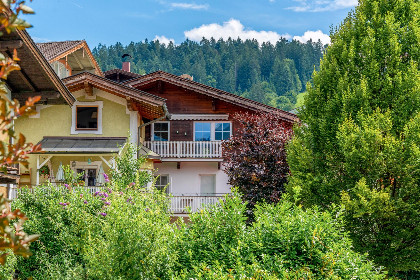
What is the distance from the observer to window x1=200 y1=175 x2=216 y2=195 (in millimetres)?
28344

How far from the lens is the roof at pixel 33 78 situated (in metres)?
13.4

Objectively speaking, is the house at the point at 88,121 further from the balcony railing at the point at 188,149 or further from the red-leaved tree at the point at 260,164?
the red-leaved tree at the point at 260,164

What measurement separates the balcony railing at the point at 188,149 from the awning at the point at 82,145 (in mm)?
4298

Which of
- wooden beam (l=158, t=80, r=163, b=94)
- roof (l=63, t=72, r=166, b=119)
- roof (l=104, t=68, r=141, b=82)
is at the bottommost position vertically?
roof (l=63, t=72, r=166, b=119)

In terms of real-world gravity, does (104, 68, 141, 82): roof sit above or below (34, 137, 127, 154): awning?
above

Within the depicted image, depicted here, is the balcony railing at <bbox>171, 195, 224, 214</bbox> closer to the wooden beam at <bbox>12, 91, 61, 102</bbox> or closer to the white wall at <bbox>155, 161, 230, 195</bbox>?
the white wall at <bbox>155, 161, 230, 195</bbox>

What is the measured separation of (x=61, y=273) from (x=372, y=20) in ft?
34.8

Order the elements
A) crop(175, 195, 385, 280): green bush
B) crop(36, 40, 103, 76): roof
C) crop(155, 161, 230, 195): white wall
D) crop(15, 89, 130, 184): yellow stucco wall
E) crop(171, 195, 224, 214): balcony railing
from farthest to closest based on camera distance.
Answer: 1. crop(155, 161, 230, 195): white wall
2. crop(171, 195, 224, 214): balcony railing
3. crop(36, 40, 103, 76): roof
4. crop(15, 89, 130, 184): yellow stucco wall
5. crop(175, 195, 385, 280): green bush

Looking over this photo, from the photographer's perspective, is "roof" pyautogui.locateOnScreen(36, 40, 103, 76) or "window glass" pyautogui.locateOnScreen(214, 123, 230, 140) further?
"window glass" pyautogui.locateOnScreen(214, 123, 230, 140)

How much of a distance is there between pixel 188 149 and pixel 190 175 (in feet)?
5.76

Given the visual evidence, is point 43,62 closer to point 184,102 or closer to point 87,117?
point 87,117

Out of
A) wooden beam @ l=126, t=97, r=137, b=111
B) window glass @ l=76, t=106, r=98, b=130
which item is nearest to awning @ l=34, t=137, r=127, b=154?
window glass @ l=76, t=106, r=98, b=130

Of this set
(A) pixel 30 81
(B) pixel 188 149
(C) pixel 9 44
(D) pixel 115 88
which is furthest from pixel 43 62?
(B) pixel 188 149

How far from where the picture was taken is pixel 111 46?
14412cm
